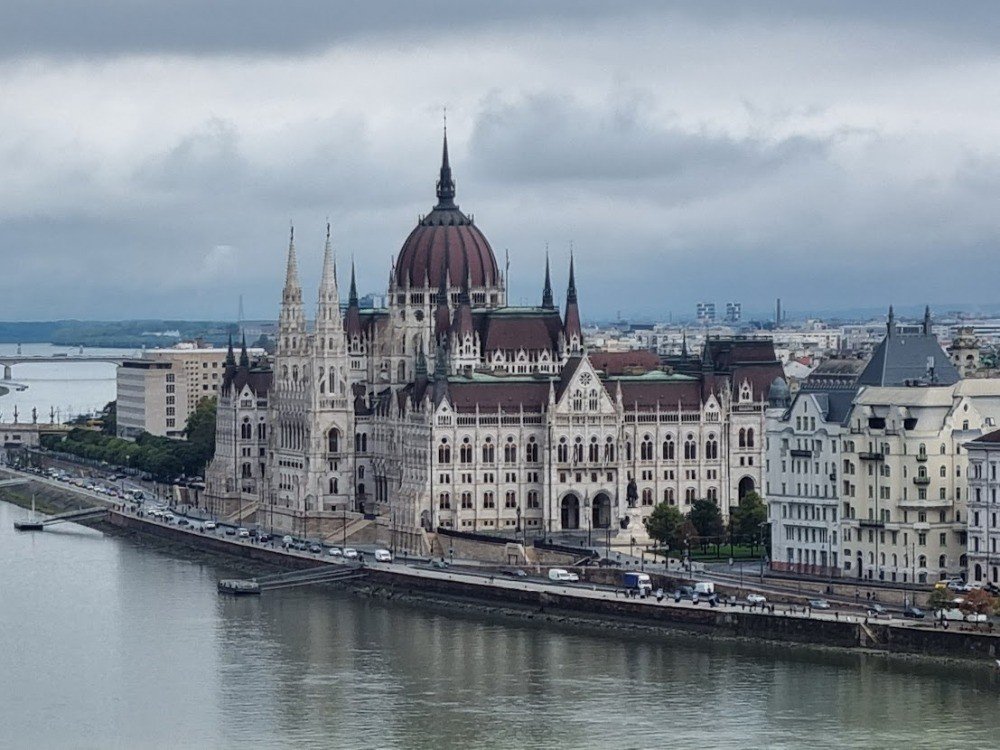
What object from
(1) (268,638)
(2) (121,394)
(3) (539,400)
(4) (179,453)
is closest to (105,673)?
(1) (268,638)

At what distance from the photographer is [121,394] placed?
200 m

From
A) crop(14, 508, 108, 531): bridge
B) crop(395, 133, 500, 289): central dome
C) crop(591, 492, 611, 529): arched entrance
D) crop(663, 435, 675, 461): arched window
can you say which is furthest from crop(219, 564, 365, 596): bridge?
crop(14, 508, 108, 531): bridge

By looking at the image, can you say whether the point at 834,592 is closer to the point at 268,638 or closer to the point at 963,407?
the point at 963,407

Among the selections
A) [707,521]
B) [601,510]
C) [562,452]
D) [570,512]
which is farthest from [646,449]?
[707,521]

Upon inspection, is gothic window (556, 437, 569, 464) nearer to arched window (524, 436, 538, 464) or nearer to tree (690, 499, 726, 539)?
arched window (524, 436, 538, 464)

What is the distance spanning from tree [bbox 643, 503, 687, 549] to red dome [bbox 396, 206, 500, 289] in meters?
23.4

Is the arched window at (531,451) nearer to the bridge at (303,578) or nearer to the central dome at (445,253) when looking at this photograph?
the bridge at (303,578)

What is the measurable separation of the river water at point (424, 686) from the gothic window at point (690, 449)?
75.5ft

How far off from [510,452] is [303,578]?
12.2m

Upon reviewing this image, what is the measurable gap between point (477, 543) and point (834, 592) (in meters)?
22.8

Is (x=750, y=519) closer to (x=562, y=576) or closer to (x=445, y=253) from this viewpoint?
(x=562, y=576)

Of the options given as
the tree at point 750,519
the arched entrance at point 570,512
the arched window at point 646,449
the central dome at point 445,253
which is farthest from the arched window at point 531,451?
the central dome at point 445,253

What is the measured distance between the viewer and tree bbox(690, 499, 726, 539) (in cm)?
11631

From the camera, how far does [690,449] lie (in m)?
128
